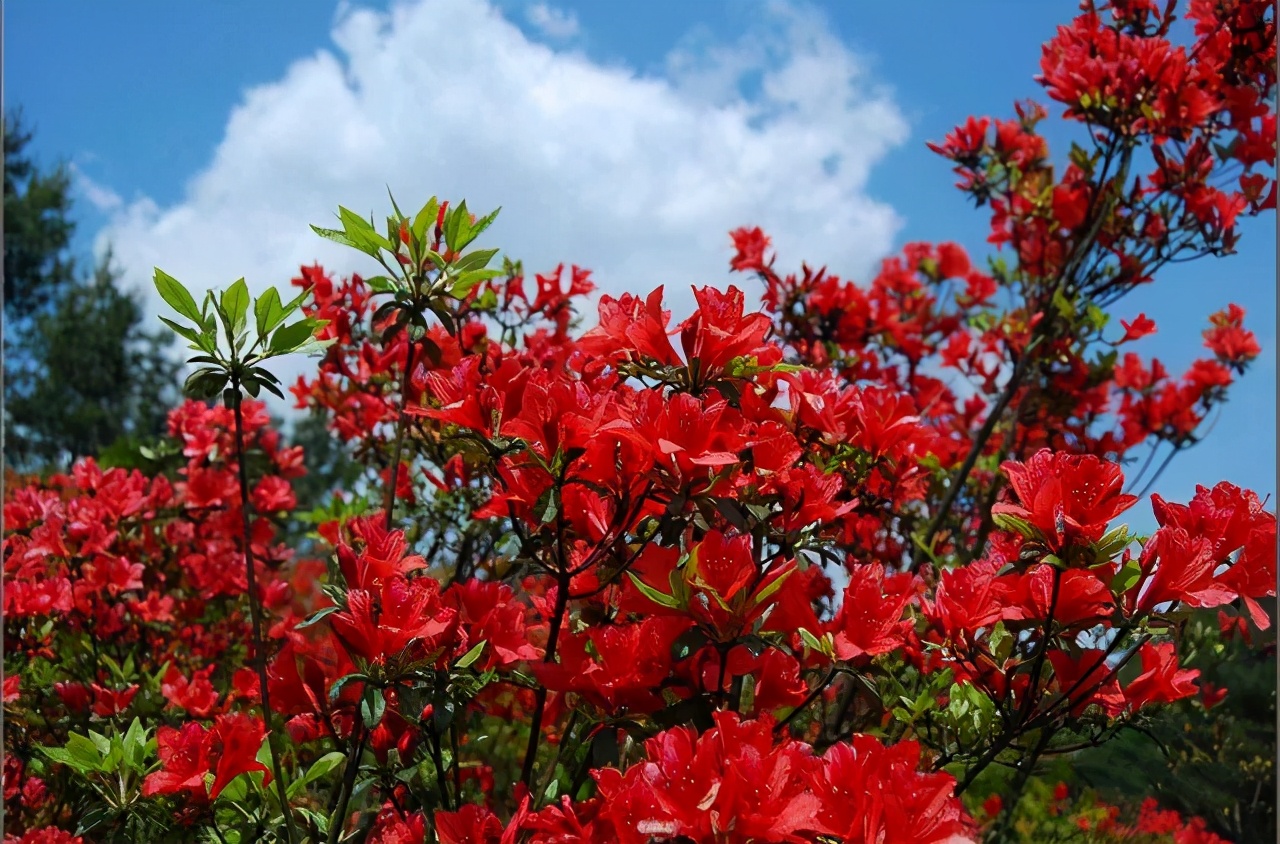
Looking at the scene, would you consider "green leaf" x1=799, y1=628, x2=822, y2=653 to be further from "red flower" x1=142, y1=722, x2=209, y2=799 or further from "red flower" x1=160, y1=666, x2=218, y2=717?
"red flower" x1=160, y1=666, x2=218, y2=717

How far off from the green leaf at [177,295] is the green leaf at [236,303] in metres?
0.04

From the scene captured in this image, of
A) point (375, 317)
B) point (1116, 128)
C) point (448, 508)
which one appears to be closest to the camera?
point (375, 317)

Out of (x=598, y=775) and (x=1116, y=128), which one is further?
(x=1116, y=128)

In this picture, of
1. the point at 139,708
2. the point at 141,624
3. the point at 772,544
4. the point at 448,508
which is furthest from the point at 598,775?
the point at 141,624

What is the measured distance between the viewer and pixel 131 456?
24.7 ft

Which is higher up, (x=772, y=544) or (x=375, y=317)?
(x=375, y=317)

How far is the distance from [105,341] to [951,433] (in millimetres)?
21039

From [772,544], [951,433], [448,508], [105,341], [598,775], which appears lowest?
[598,775]

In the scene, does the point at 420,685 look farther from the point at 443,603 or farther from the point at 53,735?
the point at 53,735

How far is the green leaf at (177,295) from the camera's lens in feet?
4.24

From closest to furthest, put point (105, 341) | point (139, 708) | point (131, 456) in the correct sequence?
1. point (139, 708)
2. point (131, 456)
3. point (105, 341)

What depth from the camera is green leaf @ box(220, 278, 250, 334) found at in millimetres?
1296

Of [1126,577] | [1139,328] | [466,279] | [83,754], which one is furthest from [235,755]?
[1139,328]

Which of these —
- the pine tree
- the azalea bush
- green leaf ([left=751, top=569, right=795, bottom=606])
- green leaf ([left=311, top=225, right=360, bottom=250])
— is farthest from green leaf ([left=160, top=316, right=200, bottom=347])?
the pine tree
